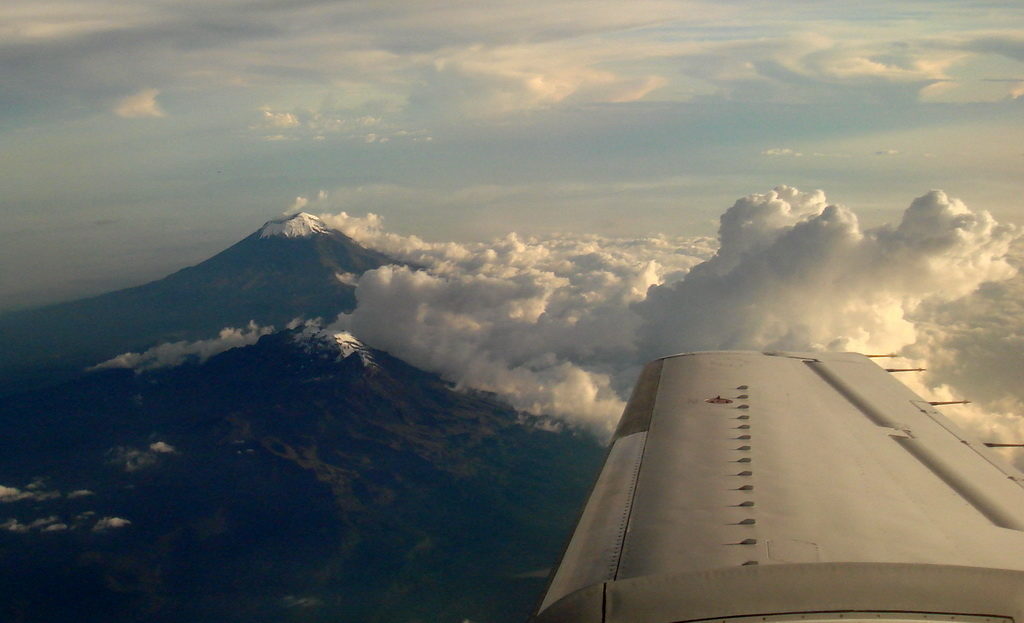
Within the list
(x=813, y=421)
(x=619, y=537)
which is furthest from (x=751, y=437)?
(x=619, y=537)

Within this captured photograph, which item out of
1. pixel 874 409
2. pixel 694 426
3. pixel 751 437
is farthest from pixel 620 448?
pixel 874 409

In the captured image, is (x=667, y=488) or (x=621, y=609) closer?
(x=621, y=609)

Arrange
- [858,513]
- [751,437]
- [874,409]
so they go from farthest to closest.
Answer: [874,409] → [751,437] → [858,513]

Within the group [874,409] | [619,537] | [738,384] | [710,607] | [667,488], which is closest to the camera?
[710,607]

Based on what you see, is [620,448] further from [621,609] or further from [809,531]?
[621,609]

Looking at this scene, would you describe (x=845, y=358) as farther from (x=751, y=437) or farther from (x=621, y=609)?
(x=621, y=609)

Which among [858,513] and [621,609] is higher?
[621,609]
